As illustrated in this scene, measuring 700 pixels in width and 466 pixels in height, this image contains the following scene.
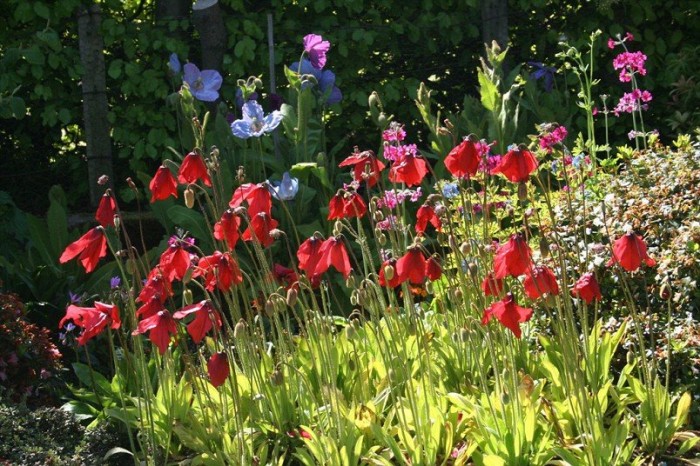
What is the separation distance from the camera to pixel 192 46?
616cm

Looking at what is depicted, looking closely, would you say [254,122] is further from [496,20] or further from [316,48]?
[496,20]


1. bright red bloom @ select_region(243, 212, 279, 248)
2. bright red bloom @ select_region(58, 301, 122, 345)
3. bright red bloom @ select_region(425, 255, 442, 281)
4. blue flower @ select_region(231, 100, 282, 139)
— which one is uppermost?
blue flower @ select_region(231, 100, 282, 139)

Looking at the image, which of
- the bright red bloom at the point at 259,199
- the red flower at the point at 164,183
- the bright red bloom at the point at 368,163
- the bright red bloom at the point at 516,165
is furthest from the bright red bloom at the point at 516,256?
the red flower at the point at 164,183

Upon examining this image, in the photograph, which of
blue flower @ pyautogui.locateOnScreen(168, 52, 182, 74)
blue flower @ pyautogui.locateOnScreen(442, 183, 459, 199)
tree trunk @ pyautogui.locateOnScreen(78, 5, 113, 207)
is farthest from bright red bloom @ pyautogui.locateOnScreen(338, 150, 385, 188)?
tree trunk @ pyautogui.locateOnScreen(78, 5, 113, 207)

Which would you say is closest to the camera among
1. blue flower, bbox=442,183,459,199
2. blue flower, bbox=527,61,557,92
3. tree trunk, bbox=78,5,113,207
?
blue flower, bbox=442,183,459,199

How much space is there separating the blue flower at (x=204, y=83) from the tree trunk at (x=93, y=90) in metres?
0.75

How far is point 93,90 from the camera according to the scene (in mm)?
5586

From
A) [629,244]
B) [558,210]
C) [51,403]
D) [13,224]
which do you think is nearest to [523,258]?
[629,244]

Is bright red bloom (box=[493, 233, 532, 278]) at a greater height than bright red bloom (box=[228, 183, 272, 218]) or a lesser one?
lesser

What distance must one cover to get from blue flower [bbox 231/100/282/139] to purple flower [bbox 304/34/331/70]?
808 mm

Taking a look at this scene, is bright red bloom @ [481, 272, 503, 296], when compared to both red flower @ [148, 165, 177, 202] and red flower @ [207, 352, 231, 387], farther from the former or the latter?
red flower @ [148, 165, 177, 202]

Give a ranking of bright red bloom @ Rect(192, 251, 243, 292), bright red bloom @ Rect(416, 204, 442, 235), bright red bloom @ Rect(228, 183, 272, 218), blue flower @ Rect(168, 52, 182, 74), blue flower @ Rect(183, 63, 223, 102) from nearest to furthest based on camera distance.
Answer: bright red bloom @ Rect(192, 251, 243, 292), bright red bloom @ Rect(228, 183, 272, 218), bright red bloom @ Rect(416, 204, 442, 235), blue flower @ Rect(183, 63, 223, 102), blue flower @ Rect(168, 52, 182, 74)

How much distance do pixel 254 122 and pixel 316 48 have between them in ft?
3.11

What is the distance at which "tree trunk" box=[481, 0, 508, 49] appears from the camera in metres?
5.89
